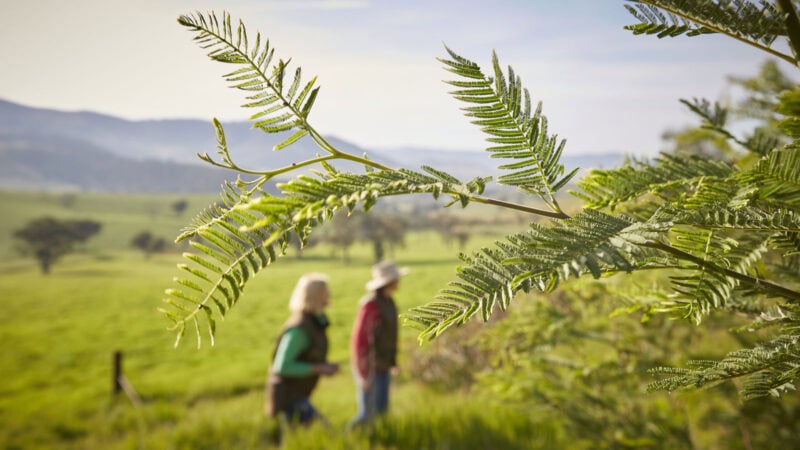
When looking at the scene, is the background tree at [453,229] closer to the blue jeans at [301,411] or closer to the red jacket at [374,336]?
the red jacket at [374,336]

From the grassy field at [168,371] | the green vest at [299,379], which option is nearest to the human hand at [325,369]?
the green vest at [299,379]

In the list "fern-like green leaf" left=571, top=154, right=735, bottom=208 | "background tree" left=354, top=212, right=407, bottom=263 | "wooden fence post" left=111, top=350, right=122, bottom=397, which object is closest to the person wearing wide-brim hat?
"fern-like green leaf" left=571, top=154, right=735, bottom=208

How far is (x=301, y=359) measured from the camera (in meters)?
5.61

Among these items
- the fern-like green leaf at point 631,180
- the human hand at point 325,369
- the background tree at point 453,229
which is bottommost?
the human hand at point 325,369

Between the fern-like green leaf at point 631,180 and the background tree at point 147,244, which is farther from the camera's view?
the background tree at point 147,244

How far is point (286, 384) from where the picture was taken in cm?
559

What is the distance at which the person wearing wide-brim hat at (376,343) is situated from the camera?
6293 millimetres

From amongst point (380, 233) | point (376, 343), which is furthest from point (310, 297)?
point (380, 233)

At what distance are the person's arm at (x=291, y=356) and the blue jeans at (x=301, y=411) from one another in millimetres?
377

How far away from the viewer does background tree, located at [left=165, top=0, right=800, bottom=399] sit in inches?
19.5

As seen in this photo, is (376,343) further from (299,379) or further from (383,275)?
(299,379)

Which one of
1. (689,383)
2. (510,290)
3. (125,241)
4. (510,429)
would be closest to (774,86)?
(689,383)

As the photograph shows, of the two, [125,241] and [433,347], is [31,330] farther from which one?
[125,241]

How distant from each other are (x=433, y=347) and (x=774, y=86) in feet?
42.6
